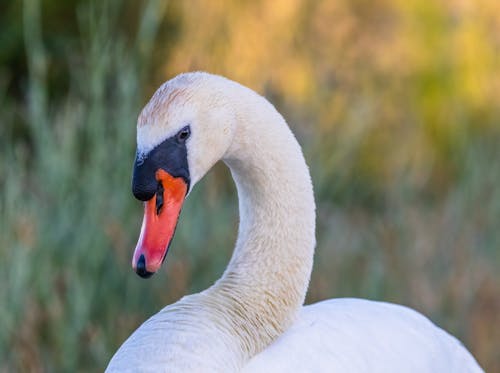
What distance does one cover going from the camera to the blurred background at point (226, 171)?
3.32 metres

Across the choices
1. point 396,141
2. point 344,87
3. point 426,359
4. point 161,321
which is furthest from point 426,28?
point 161,321

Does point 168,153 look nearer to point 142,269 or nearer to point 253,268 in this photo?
point 142,269

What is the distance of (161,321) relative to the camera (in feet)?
6.58

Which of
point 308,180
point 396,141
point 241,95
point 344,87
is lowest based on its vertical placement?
point 396,141

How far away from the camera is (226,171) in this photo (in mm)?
4855

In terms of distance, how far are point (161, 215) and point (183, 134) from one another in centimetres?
15

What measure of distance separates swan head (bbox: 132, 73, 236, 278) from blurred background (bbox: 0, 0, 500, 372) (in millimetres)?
1233

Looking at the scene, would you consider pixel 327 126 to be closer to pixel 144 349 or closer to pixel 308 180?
pixel 308 180

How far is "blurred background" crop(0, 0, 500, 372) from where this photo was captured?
332 cm

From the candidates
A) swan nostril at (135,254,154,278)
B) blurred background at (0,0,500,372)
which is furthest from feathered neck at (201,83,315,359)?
blurred background at (0,0,500,372)

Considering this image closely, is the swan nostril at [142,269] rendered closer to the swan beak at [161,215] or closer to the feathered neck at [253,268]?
the swan beak at [161,215]

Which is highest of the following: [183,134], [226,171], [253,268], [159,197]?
[183,134]

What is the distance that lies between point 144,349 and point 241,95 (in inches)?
20.3

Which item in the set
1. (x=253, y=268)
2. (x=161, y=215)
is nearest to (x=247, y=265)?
(x=253, y=268)
